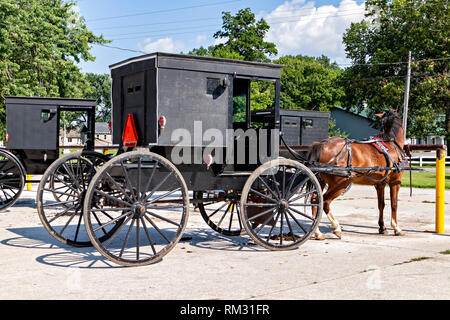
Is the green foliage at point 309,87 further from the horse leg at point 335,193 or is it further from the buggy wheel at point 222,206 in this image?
the horse leg at point 335,193

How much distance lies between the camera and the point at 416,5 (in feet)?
132

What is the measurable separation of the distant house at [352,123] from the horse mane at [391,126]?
56.1 m

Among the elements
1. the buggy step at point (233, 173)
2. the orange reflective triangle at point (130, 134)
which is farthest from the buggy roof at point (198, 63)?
the buggy step at point (233, 173)

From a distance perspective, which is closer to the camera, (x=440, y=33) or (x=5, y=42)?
(x=5, y=42)

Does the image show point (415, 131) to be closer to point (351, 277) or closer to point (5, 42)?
point (5, 42)

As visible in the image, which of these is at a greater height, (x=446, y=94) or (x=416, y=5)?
(x=416, y=5)

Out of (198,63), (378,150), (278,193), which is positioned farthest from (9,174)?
(378,150)

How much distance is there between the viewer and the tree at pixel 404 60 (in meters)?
38.1

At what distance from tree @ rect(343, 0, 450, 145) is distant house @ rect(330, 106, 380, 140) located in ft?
64.1

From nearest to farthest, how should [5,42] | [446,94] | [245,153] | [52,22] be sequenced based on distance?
[245,153] → [5,42] → [52,22] → [446,94]

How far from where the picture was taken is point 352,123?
6569cm

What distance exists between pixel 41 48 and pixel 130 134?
2673cm
